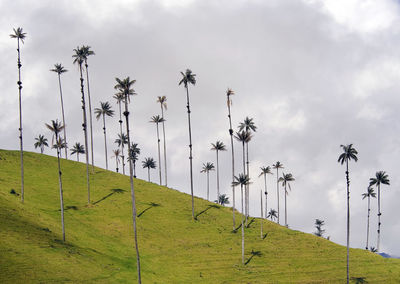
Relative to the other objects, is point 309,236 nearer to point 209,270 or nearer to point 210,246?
point 210,246

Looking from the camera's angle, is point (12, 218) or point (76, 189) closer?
point (12, 218)

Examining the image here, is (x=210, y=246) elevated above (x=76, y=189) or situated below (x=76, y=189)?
below

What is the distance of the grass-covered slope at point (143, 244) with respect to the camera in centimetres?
6700

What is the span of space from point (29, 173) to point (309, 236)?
3118 inches

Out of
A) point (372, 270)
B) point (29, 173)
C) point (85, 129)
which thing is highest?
point (85, 129)

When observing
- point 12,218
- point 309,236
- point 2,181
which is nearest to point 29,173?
point 2,181

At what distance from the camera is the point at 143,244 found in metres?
90.2

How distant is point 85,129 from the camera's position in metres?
118

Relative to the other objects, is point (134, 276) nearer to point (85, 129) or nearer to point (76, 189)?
point (76, 189)

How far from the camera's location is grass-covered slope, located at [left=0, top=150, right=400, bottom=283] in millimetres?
67000

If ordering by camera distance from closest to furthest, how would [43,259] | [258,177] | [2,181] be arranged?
[43,259], [2,181], [258,177]

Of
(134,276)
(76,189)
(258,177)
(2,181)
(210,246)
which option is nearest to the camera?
(134,276)

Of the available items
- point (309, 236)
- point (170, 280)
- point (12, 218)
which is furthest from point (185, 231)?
Answer: point (12, 218)

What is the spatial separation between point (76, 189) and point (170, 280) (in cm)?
4911
